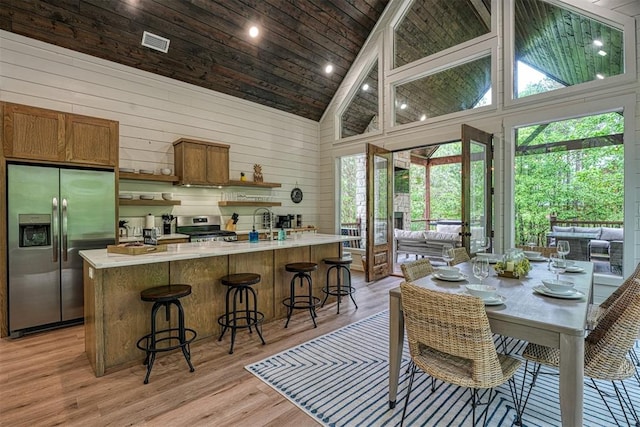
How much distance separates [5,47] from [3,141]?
54.2 inches

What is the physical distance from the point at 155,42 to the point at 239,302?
12.6 feet

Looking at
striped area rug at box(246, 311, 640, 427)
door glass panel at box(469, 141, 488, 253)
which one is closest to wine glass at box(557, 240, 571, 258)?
striped area rug at box(246, 311, 640, 427)

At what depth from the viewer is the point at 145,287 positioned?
2.85m

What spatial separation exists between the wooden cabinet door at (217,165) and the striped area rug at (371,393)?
3300 millimetres

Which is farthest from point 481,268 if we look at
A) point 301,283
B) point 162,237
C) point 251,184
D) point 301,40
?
point 301,40

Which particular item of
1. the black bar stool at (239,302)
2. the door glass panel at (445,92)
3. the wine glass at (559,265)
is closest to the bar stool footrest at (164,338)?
the black bar stool at (239,302)

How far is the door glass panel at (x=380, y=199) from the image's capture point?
5.80 m

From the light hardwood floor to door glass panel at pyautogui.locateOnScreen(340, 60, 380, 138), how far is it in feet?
15.2

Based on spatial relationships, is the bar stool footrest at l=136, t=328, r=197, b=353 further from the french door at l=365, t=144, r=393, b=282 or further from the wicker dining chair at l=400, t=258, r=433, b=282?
the french door at l=365, t=144, r=393, b=282

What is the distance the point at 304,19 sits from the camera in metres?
5.30

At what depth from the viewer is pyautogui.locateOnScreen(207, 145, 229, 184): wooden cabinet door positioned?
527 cm

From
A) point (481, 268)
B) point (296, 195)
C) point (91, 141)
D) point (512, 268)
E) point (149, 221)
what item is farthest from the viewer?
point (296, 195)

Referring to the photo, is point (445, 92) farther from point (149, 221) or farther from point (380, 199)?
point (149, 221)

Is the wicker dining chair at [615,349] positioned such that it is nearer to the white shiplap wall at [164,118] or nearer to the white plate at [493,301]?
the white plate at [493,301]
